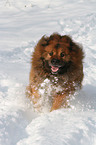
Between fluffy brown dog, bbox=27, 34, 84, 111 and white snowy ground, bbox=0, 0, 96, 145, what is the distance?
0.31m

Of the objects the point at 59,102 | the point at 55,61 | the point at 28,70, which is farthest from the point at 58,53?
the point at 28,70

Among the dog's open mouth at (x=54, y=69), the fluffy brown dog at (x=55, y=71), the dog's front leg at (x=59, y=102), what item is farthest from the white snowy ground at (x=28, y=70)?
the dog's open mouth at (x=54, y=69)

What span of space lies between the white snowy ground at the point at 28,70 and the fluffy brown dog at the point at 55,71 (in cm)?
31

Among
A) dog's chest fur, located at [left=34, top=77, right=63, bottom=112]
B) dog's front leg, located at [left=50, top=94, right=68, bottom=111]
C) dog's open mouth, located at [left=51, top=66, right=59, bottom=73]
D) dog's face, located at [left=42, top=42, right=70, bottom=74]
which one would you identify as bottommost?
dog's front leg, located at [left=50, top=94, right=68, bottom=111]

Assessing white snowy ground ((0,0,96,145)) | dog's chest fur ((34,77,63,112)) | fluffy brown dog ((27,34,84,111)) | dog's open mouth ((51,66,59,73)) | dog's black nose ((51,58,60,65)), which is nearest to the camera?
white snowy ground ((0,0,96,145))

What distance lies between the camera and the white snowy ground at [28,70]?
9.61ft

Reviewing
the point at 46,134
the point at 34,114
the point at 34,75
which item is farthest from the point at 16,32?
the point at 46,134

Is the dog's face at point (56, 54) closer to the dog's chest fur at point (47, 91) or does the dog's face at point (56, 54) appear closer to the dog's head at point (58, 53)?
the dog's head at point (58, 53)

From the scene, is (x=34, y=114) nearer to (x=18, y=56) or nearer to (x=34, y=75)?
(x=34, y=75)

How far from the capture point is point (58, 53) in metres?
3.90

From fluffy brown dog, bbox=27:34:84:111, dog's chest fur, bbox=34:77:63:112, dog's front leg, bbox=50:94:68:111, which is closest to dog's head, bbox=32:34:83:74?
fluffy brown dog, bbox=27:34:84:111

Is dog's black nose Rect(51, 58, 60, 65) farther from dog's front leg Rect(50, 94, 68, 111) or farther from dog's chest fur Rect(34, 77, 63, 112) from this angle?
dog's front leg Rect(50, 94, 68, 111)

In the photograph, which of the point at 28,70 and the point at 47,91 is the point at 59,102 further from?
the point at 28,70

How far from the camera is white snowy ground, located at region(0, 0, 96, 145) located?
115 inches
